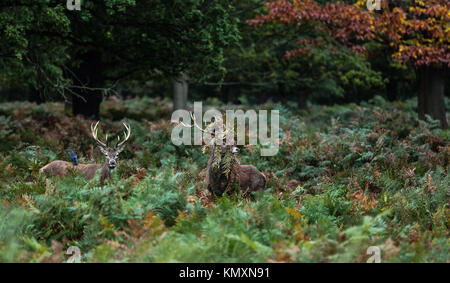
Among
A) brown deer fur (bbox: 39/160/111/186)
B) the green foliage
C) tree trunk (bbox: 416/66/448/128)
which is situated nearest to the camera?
the green foliage

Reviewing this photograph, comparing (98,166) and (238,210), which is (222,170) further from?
(98,166)

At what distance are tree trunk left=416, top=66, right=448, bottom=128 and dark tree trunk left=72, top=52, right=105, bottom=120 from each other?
10217 millimetres

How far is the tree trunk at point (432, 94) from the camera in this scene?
52.6 ft

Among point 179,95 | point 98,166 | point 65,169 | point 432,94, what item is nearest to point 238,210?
point 98,166

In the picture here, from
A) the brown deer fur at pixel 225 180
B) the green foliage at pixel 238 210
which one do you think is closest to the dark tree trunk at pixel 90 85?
the green foliage at pixel 238 210

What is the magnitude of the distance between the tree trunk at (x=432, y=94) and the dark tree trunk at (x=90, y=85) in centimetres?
1022

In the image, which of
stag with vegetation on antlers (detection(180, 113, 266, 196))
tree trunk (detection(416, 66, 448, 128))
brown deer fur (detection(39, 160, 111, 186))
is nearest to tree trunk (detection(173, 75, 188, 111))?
tree trunk (detection(416, 66, 448, 128))

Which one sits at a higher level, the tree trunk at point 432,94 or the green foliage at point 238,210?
the tree trunk at point 432,94

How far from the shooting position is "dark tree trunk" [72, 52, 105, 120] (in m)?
16.1

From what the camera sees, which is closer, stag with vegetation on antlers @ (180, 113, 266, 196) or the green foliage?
the green foliage

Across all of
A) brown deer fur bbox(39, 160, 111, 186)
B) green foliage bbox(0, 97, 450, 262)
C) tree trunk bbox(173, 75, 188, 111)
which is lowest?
green foliage bbox(0, 97, 450, 262)

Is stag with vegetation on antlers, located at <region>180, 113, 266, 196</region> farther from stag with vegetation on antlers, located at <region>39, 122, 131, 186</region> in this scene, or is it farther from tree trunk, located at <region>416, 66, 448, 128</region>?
tree trunk, located at <region>416, 66, 448, 128</region>

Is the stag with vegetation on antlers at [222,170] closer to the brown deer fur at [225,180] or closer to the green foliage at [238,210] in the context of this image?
the brown deer fur at [225,180]
